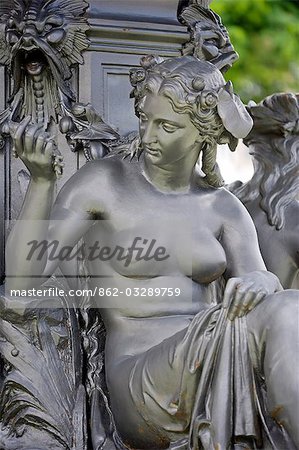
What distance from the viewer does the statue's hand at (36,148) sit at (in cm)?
438

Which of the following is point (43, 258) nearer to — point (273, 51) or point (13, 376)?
point (13, 376)

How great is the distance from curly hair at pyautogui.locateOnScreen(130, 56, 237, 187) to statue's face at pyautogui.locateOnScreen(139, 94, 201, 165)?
0.07 ft

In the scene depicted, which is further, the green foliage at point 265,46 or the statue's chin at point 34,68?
the green foliage at point 265,46

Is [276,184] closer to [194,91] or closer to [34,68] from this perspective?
[194,91]

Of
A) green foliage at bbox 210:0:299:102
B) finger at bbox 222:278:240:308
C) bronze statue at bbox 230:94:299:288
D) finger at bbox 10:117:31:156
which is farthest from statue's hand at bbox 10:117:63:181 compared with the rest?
green foliage at bbox 210:0:299:102

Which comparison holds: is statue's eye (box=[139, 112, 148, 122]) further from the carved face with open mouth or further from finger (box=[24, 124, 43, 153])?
the carved face with open mouth

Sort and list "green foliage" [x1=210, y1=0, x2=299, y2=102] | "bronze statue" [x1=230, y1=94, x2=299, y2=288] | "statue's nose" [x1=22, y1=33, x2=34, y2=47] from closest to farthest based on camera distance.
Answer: "statue's nose" [x1=22, y1=33, x2=34, y2=47], "bronze statue" [x1=230, y1=94, x2=299, y2=288], "green foliage" [x1=210, y1=0, x2=299, y2=102]

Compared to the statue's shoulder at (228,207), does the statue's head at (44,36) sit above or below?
above

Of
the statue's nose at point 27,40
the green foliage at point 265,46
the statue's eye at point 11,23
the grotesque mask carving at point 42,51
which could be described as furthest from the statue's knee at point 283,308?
the green foliage at point 265,46

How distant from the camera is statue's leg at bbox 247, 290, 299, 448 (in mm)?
4156

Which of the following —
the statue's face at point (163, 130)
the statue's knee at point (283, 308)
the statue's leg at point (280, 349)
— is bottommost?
the statue's leg at point (280, 349)

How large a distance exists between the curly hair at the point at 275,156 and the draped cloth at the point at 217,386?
4.00 feet

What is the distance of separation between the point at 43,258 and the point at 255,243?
0.80 metres

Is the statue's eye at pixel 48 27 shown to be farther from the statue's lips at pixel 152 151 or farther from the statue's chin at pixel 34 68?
the statue's lips at pixel 152 151
